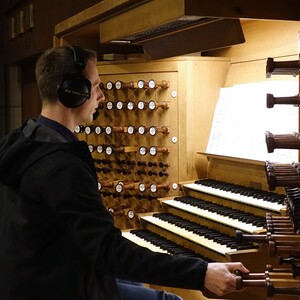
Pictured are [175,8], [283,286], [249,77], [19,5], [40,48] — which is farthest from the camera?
[19,5]

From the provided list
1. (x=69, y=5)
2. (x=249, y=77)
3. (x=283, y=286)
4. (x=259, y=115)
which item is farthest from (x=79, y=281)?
(x=69, y=5)

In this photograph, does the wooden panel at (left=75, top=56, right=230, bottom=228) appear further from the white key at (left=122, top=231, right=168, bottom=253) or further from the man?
the man

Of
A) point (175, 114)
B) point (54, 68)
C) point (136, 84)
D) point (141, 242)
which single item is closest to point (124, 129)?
point (136, 84)

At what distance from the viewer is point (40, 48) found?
598cm

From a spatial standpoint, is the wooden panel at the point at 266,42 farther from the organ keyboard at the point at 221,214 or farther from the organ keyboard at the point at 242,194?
the organ keyboard at the point at 221,214

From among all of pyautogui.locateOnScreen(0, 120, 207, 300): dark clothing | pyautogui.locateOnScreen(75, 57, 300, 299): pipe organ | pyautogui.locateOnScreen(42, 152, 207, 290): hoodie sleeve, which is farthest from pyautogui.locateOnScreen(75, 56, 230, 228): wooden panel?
pyautogui.locateOnScreen(42, 152, 207, 290): hoodie sleeve

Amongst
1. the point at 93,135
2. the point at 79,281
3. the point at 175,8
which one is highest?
the point at 175,8

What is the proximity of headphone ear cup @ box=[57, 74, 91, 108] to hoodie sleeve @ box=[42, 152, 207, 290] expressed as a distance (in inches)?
8.0

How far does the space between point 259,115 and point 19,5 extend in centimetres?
422

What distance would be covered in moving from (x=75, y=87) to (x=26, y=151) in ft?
0.69

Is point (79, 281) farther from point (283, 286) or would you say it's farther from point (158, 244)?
point (158, 244)

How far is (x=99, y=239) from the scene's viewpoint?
4.81 feet

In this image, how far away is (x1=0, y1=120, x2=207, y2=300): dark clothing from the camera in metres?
1.47

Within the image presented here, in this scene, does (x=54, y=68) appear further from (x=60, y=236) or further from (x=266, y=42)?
(x=266, y=42)
